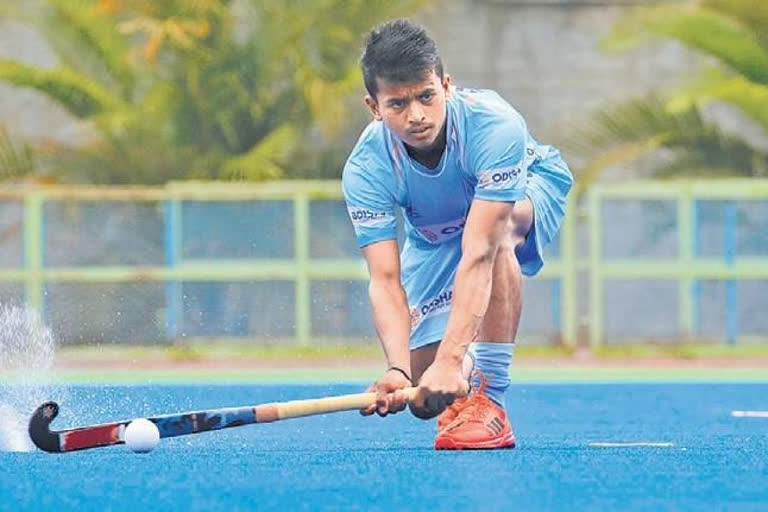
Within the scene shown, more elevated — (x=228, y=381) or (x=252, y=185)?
(x=252, y=185)

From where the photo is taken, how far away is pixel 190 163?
1742cm

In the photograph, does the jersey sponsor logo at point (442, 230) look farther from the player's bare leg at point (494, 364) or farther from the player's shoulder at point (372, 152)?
the player's shoulder at point (372, 152)

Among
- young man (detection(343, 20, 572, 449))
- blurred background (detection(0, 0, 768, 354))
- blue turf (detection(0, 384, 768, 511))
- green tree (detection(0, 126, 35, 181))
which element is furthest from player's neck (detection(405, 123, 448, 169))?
green tree (detection(0, 126, 35, 181))

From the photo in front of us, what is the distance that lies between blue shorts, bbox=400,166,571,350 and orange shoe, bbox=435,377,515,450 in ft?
2.20

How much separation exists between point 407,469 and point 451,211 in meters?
1.30

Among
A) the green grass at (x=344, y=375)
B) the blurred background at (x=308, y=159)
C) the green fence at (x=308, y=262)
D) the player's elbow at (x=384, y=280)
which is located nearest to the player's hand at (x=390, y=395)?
the player's elbow at (x=384, y=280)

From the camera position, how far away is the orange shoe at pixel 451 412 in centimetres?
721

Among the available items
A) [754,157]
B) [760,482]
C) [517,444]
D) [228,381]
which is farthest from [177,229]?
[760,482]

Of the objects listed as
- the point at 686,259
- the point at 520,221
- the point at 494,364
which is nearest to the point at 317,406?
the point at 494,364

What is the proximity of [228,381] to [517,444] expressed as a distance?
5769 millimetres

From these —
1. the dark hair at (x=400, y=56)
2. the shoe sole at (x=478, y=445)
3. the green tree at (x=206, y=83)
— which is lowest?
the shoe sole at (x=478, y=445)

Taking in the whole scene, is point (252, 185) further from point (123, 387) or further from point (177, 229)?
point (123, 387)

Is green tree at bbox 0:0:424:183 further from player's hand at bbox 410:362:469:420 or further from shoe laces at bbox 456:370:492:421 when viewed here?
player's hand at bbox 410:362:469:420

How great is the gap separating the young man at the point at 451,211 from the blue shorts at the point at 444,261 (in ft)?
0.03
